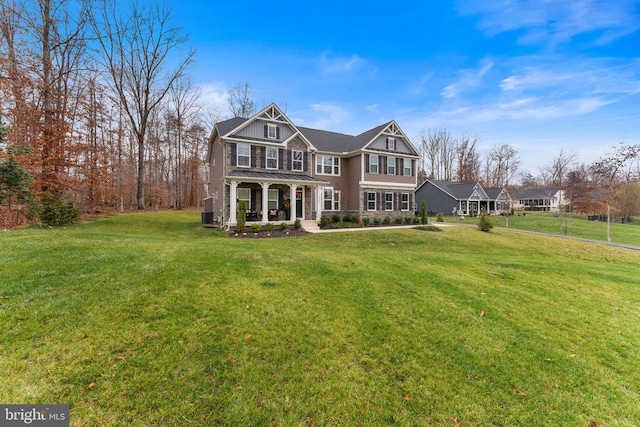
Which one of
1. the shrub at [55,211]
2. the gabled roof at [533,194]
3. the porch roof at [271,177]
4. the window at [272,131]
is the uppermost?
the window at [272,131]

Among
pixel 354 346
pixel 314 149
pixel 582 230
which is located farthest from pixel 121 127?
pixel 582 230

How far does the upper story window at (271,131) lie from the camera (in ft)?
59.5

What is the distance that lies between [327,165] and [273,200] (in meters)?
5.90

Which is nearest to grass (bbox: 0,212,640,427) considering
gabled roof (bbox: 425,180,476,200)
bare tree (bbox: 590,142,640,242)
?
bare tree (bbox: 590,142,640,242)

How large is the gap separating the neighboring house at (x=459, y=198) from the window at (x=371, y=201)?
64.0 feet

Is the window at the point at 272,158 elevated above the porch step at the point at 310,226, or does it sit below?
above

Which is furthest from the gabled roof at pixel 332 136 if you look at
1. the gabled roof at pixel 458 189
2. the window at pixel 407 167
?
the gabled roof at pixel 458 189

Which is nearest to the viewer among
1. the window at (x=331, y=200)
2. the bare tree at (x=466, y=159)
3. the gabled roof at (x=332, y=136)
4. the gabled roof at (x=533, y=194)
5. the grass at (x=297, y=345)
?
the grass at (x=297, y=345)

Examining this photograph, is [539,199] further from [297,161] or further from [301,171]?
[297,161]

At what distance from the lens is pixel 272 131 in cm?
1828

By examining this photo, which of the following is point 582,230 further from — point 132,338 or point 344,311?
point 132,338

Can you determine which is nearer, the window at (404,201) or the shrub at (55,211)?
the shrub at (55,211)

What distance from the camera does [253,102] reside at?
110 ft

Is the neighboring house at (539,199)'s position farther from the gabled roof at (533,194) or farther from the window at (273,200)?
the window at (273,200)
